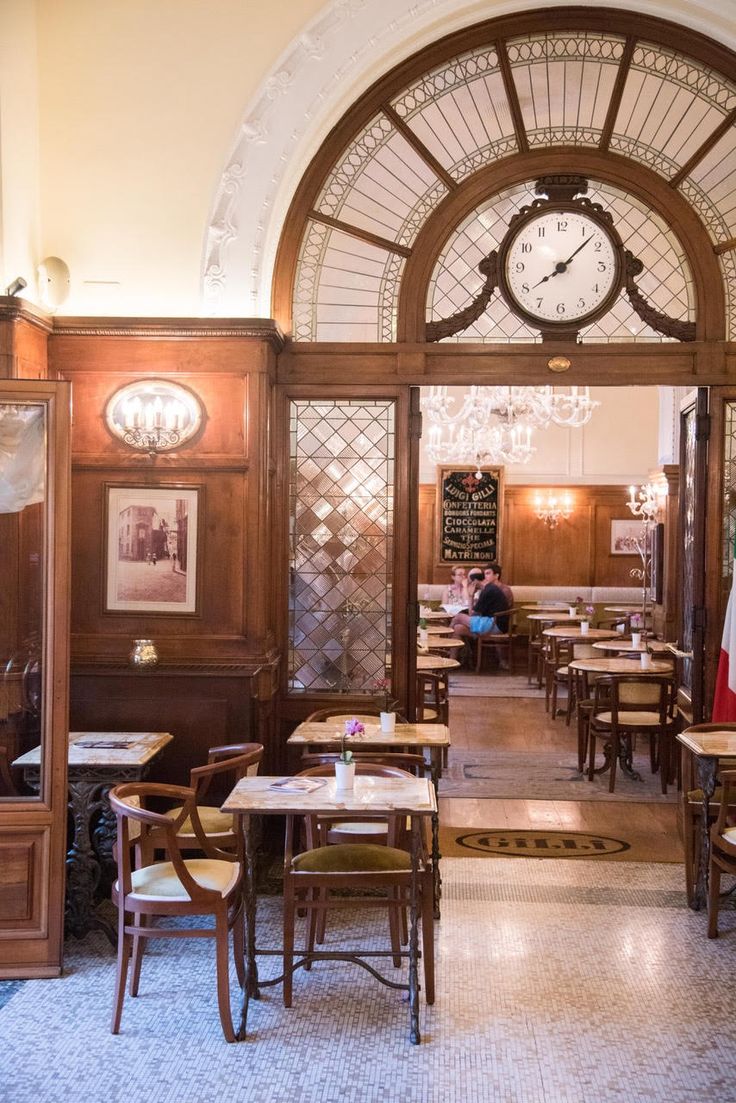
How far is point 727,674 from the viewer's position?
638 cm

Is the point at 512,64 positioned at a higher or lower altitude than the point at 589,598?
higher

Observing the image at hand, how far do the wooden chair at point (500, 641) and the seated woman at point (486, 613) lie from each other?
2.2 inches

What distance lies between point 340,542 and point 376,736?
4.87 feet

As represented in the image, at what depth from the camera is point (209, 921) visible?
522 centimetres

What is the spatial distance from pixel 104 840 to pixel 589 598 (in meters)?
10.9

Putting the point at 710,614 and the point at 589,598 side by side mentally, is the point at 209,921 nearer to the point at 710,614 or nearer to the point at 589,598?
the point at 710,614

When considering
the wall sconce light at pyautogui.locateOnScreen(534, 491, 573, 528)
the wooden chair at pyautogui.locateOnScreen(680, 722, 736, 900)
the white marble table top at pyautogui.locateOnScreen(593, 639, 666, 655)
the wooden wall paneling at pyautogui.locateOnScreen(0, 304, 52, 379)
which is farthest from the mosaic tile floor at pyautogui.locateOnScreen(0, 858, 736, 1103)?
the wall sconce light at pyautogui.locateOnScreen(534, 491, 573, 528)

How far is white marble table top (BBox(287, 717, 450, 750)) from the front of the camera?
553cm

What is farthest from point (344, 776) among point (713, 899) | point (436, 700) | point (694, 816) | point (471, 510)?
point (471, 510)

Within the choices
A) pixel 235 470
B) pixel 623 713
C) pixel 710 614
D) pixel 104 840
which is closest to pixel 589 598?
pixel 623 713

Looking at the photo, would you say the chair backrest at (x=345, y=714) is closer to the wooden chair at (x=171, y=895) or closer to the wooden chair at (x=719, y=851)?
the wooden chair at (x=171, y=895)

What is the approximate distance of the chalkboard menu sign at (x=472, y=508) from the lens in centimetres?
1562

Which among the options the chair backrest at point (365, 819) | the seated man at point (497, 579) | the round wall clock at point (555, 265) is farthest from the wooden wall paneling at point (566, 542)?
the chair backrest at point (365, 819)

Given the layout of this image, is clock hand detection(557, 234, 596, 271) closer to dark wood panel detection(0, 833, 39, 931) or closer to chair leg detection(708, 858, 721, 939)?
chair leg detection(708, 858, 721, 939)
